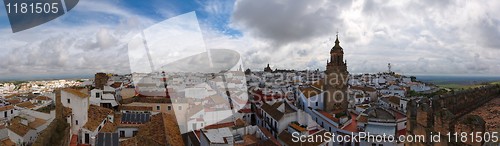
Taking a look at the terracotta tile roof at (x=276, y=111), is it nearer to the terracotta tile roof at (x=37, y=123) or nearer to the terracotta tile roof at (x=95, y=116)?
the terracotta tile roof at (x=95, y=116)

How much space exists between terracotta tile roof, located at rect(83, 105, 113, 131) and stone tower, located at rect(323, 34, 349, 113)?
2273 centimetres

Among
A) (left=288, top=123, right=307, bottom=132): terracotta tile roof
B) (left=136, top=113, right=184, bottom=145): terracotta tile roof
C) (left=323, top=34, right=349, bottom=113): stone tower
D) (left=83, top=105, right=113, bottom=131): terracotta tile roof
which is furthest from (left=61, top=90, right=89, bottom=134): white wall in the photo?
(left=323, top=34, right=349, bottom=113): stone tower

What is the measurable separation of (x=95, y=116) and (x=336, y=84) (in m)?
24.8

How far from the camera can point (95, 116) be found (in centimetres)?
2189

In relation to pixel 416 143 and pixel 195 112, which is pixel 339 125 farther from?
pixel 416 143

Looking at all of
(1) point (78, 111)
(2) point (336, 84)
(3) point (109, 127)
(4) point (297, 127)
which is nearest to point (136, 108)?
(3) point (109, 127)

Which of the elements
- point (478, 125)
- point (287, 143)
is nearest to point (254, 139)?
point (287, 143)

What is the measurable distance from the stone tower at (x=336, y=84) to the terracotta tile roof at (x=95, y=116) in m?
22.7

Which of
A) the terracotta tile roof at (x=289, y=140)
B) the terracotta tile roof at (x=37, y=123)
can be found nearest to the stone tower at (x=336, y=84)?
the terracotta tile roof at (x=289, y=140)

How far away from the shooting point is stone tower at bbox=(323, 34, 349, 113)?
110 feet

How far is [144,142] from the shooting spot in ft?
59.5

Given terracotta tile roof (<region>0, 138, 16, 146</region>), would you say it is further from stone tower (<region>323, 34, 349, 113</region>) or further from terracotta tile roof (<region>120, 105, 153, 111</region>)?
stone tower (<region>323, 34, 349, 113</region>)

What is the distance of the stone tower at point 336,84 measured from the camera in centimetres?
3366

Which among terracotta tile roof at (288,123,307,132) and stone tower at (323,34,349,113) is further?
stone tower at (323,34,349,113)
